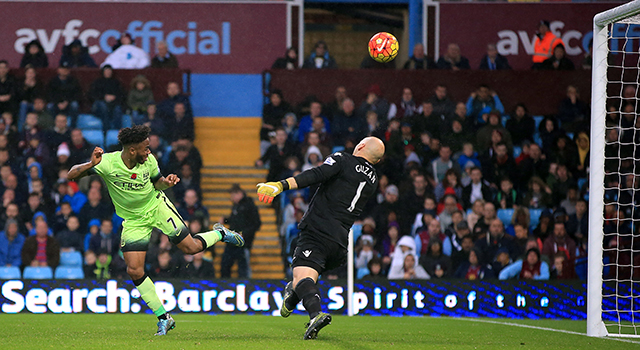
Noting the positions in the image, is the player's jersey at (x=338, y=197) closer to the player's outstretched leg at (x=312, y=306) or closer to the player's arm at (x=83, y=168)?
the player's outstretched leg at (x=312, y=306)

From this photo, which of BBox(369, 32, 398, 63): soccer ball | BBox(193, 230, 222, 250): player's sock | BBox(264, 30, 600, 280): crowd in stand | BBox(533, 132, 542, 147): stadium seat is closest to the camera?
BBox(193, 230, 222, 250): player's sock

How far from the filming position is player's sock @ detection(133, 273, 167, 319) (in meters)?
7.14

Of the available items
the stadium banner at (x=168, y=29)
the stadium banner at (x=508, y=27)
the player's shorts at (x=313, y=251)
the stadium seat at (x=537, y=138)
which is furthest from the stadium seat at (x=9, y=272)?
the stadium banner at (x=508, y=27)

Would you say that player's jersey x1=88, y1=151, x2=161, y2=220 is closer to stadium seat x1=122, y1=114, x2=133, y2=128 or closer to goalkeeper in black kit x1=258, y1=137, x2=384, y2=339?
goalkeeper in black kit x1=258, y1=137, x2=384, y2=339

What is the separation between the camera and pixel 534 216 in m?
13.5

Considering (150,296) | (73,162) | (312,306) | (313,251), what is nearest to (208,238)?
(150,296)

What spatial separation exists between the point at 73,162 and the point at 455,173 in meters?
6.68

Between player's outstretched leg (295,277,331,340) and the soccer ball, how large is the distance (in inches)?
174

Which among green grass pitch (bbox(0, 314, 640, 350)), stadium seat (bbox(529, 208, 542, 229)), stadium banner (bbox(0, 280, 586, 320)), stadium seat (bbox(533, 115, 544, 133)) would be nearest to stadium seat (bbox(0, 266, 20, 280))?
stadium banner (bbox(0, 280, 586, 320))

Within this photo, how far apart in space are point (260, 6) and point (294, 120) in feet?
13.0

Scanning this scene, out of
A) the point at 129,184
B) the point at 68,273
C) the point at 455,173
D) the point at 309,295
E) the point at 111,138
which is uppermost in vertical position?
the point at 111,138

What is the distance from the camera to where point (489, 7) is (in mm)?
16984

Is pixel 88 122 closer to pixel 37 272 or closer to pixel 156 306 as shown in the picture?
pixel 37 272

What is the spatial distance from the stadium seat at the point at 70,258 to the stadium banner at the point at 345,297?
1.40 meters
